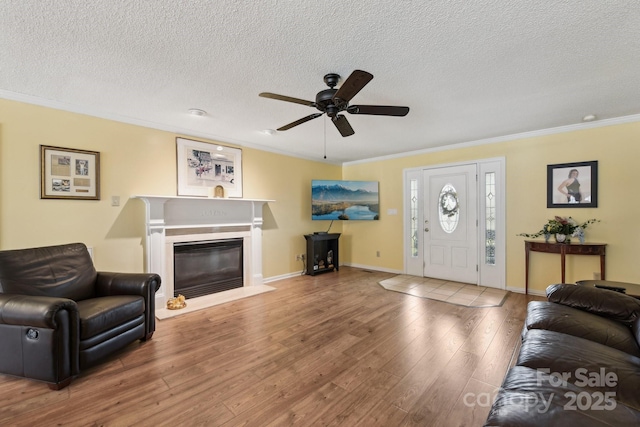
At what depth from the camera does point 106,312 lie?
7.21 ft

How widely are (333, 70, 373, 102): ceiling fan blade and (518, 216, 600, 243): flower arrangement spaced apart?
3.57m

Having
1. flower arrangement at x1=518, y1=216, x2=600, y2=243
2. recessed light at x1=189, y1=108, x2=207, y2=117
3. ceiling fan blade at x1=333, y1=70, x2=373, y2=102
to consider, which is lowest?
flower arrangement at x1=518, y1=216, x2=600, y2=243

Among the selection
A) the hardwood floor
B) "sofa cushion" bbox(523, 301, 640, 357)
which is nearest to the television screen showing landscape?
the hardwood floor

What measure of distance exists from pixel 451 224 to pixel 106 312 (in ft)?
16.2

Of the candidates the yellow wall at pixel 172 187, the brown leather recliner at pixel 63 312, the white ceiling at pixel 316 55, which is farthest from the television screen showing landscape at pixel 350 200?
the brown leather recliner at pixel 63 312

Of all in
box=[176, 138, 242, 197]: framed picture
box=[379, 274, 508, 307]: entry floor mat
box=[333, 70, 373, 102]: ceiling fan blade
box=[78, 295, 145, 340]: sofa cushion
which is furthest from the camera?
box=[176, 138, 242, 197]: framed picture

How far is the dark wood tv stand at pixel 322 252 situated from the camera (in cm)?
536

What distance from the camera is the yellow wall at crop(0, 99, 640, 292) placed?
2.73m

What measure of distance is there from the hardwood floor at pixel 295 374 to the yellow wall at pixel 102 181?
125 cm

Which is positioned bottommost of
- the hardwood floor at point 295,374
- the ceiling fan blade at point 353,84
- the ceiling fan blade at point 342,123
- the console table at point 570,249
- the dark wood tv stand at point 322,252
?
the hardwood floor at point 295,374

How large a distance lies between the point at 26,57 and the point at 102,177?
1420 millimetres

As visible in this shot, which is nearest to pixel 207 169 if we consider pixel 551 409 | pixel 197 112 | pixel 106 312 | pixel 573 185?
pixel 197 112

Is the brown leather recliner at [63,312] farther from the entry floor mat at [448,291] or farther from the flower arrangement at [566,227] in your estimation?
the flower arrangement at [566,227]

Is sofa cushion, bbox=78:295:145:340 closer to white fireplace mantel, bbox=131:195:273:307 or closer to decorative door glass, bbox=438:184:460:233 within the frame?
white fireplace mantel, bbox=131:195:273:307
